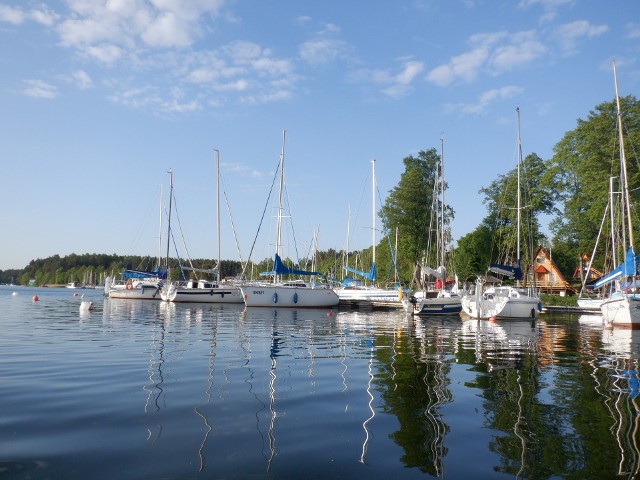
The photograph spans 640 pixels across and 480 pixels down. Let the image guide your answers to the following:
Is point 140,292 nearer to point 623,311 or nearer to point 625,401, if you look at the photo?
point 623,311

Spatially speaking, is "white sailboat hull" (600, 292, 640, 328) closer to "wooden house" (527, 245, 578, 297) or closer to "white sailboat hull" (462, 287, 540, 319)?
"white sailboat hull" (462, 287, 540, 319)

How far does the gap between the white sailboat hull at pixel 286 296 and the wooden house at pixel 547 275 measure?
30.2 m

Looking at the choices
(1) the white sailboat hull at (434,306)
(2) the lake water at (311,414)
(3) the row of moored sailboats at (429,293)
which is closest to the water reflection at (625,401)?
(2) the lake water at (311,414)

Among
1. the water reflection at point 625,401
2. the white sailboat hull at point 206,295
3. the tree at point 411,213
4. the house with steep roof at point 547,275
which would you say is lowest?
the water reflection at point 625,401

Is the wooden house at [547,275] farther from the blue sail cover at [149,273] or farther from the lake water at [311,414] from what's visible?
the lake water at [311,414]

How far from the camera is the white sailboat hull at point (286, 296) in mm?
46594

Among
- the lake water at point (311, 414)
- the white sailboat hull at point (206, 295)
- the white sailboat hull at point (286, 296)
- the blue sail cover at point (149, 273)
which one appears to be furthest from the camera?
the blue sail cover at point (149, 273)

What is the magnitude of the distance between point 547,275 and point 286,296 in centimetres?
3951

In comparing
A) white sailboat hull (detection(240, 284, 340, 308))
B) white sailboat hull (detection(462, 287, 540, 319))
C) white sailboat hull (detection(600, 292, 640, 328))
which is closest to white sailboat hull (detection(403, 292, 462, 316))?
white sailboat hull (detection(462, 287, 540, 319))

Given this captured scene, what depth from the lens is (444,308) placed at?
3853cm

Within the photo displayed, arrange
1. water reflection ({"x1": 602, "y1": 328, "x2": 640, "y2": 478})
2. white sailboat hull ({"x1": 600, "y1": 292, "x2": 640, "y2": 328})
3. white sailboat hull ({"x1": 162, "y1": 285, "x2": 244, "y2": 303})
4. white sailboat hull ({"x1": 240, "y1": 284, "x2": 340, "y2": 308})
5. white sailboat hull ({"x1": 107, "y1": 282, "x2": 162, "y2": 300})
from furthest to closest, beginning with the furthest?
1. white sailboat hull ({"x1": 107, "y1": 282, "x2": 162, "y2": 300})
2. white sailboat hull ({"x1": 162, "y1": 285, "x2": 244, "y2": 303})
3. white sailboat hull ({"x1": 240, "y1": 284, "x2": 340, "y2": 308})
4. white sailboat hull ({"x1": 600, "y1": 292, "x2": 640, "y2": 328})
5. water reflection ({"x1": 602, "y1": 328, "x2": 640, "y2": 478})

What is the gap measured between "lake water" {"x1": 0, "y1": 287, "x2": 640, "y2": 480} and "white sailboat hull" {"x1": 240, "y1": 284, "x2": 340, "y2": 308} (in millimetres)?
30958

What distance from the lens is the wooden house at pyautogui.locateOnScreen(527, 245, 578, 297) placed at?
63.5 metres

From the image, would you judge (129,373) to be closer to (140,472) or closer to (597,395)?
(140,472)
